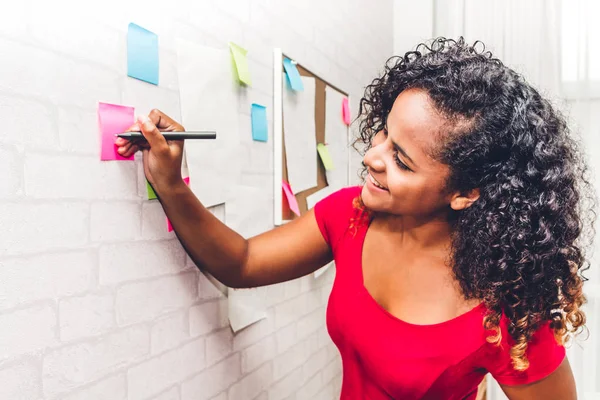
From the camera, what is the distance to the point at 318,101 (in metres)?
1.83

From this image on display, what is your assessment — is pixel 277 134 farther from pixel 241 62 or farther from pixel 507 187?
pixel 507 187

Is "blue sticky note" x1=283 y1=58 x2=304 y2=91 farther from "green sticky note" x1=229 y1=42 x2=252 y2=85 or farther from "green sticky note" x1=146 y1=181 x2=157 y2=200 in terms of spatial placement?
"green sticky note" x1=146 y1=181 x2=157 y2=200

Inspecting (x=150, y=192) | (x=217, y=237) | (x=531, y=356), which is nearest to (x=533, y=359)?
(x=531, y=356)

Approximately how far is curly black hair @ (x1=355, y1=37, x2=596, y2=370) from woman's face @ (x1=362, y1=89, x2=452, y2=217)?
20 millimetres

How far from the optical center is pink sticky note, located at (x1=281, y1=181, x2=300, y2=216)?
5.19 feet

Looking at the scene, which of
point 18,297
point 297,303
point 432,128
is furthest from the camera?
point 297,303

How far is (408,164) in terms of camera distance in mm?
1032

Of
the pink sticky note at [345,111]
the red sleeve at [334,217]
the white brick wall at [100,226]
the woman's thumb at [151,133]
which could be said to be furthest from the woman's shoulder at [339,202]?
the pink sticky note at [345,111]

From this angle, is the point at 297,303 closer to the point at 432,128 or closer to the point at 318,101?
the point at 318,101

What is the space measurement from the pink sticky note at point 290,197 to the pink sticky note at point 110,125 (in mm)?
645

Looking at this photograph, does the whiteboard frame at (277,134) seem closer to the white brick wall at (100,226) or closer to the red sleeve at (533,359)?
the white brick wall at (100,226)

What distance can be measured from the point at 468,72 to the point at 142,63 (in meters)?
0.59

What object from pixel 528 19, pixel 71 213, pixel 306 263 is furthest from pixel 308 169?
pixel 528 19

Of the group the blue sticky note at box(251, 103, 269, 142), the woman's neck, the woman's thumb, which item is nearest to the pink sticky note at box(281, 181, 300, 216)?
the blue sticky note at box(251, 103, 269, 142)
